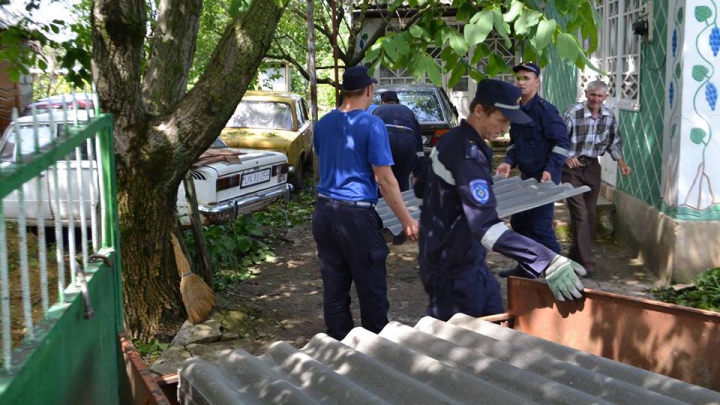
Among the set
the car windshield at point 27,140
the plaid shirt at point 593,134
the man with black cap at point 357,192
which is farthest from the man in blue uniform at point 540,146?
the car windshield at point 27,140

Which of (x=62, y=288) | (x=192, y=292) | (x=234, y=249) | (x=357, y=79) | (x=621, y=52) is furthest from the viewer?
(x=621, y=52)

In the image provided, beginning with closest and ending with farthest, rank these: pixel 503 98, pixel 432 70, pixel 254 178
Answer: pixel 432 70 → pixel 503 98 → pixel 254 178

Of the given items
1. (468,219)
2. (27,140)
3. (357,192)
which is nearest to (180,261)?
(357,192)

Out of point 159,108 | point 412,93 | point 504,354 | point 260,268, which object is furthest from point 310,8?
point 504,354

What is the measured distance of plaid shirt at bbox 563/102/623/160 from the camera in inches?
293

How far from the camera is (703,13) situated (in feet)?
22.4

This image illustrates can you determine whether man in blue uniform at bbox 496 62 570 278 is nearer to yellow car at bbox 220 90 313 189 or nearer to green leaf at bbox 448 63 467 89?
green leaf at bbox 448 63 467 89

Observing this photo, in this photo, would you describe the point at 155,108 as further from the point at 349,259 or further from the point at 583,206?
the point at 583,206

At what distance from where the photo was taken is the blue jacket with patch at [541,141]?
21.8 ft

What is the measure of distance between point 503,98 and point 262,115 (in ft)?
30.7

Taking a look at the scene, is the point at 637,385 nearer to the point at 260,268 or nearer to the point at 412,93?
the point at 260,268

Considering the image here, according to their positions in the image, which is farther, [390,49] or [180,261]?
[180,261]

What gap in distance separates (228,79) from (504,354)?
10.3 ft

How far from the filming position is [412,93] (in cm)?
1316
